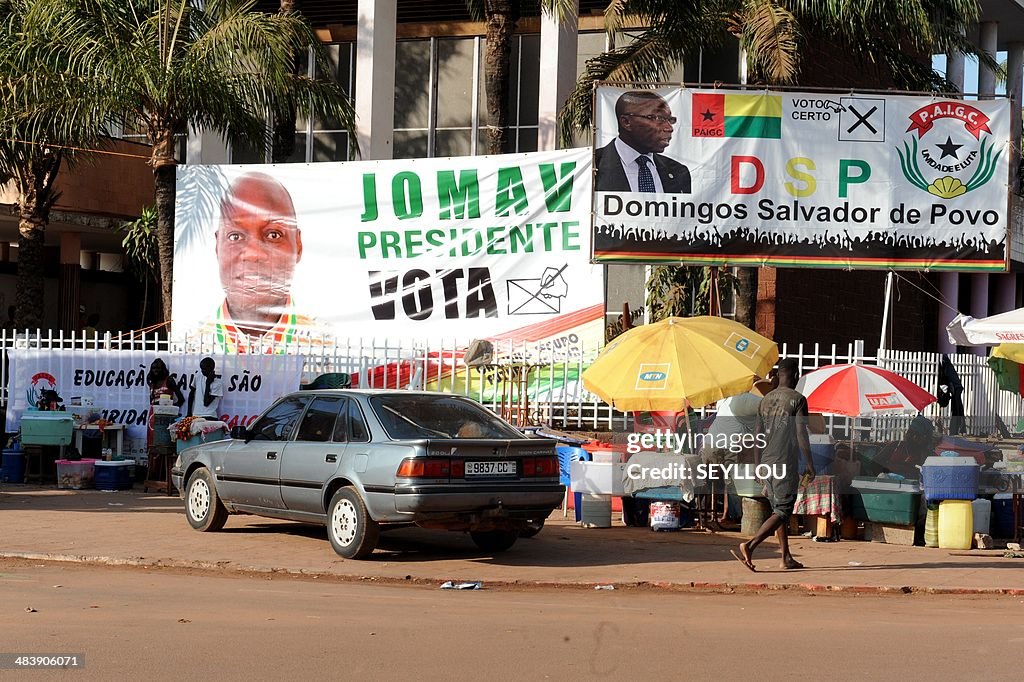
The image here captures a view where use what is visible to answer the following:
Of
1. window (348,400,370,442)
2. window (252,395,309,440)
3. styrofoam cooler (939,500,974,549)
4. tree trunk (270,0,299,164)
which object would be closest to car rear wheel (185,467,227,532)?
window (252,395,309,440)

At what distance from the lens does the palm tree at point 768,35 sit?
19703 mm

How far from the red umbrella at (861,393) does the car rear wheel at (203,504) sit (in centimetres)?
632

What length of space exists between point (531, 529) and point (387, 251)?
883 centimetres

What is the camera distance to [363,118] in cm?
Result: 2573

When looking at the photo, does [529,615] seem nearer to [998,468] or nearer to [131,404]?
[998,468]

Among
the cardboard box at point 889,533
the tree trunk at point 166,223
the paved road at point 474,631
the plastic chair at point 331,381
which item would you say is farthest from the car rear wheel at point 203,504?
the tree trunk at point 166,223

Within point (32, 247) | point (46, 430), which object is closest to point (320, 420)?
point (46, 430)

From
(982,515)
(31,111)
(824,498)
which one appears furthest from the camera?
(31,111)

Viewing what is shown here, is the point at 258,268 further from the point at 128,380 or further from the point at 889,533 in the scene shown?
the point at 889,533

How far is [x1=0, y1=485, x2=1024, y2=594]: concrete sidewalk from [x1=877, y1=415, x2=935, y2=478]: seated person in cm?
102

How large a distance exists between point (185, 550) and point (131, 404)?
760cm

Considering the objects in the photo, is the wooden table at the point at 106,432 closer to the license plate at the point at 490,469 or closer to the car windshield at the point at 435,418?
the car windshield at the point at 435,418

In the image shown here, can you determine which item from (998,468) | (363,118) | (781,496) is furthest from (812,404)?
(363,118)

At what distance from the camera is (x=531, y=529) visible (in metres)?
12.5
